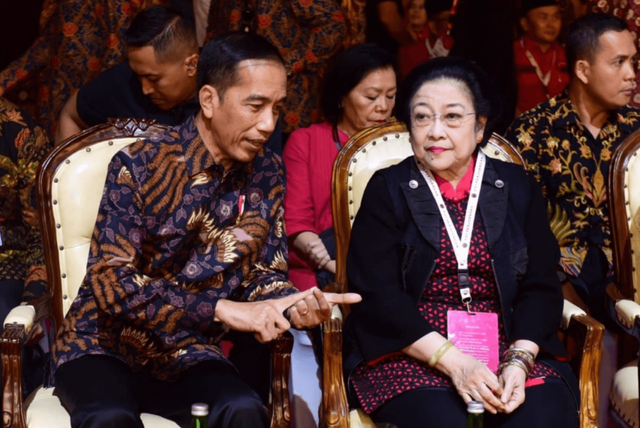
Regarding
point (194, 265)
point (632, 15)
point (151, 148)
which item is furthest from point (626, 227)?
point (632, 15)

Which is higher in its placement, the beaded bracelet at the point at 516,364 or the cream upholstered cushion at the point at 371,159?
the cream upholstered cushion at the point at 371,159

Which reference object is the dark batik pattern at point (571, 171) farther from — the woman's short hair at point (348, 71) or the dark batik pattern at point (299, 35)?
the dark batik pattern at point (299, 35)

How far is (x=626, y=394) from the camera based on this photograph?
9.00ft

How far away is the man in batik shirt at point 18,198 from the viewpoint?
318 cm

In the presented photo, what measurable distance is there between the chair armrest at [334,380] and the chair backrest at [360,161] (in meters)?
0.42

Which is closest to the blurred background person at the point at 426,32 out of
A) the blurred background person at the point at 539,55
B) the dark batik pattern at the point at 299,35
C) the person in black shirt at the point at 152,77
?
the blurred background person at the point at 539,55

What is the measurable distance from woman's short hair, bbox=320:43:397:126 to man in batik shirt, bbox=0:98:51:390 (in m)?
1.01

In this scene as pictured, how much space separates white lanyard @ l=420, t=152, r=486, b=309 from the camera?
8.53 feet

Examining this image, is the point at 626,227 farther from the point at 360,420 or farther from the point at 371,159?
the point at 360,420

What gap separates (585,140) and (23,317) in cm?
200

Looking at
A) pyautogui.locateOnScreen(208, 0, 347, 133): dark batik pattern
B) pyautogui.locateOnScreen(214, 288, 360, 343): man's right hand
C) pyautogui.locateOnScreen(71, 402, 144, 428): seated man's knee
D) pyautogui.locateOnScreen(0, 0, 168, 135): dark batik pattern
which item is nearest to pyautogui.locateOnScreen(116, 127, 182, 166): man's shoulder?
pyautogui.locateOnScreen(214, 288, 360, 343): man's right hand

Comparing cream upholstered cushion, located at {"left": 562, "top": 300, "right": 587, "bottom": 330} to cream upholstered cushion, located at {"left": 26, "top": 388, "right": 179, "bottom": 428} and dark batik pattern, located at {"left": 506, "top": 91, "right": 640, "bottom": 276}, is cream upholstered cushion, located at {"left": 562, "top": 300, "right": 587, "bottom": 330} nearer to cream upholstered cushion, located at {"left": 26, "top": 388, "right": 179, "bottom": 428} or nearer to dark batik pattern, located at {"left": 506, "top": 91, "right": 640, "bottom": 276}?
dark batik pattern, located at {"left": 506, "top": 91, "right": 640, "bottom": 276}

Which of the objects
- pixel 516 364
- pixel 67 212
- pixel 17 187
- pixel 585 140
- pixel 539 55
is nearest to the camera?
pixel 516 364

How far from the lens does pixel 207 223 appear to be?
2672 mm
